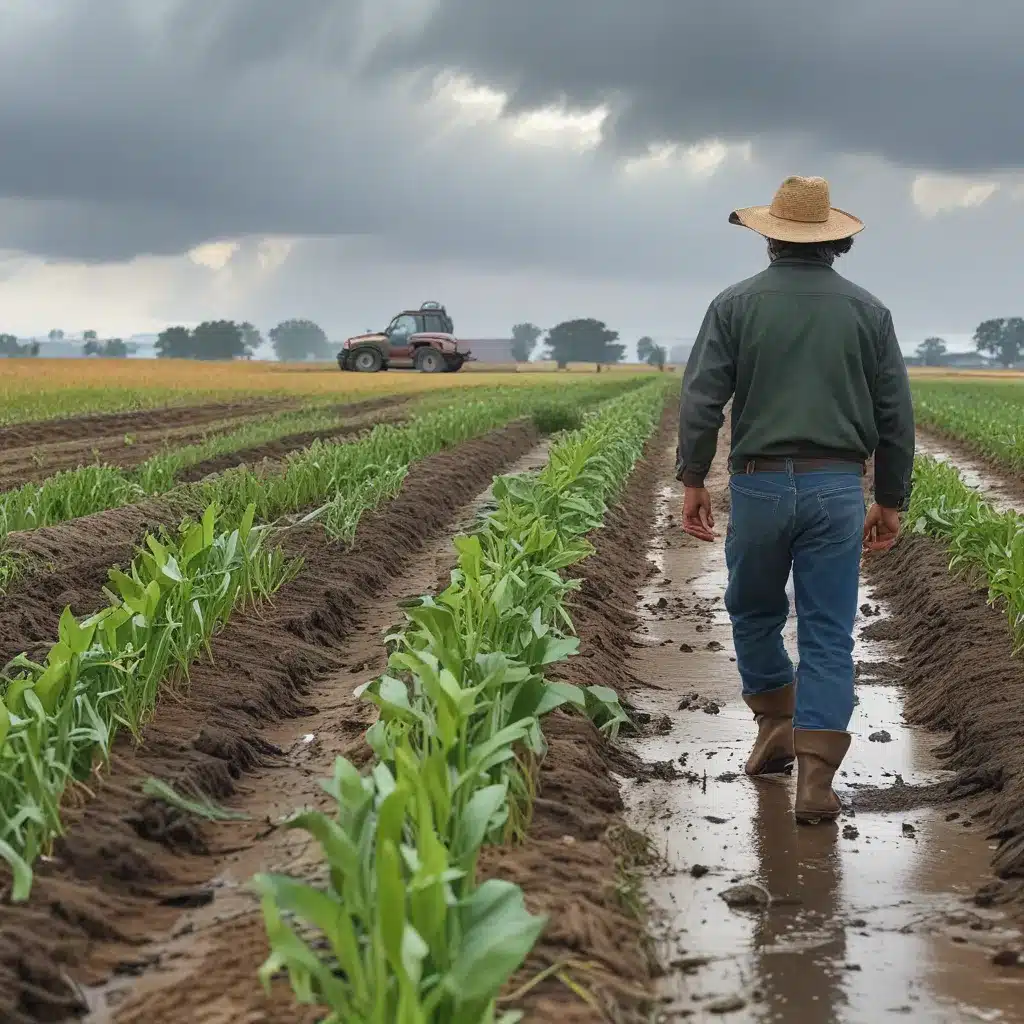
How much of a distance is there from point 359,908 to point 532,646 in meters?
2.10

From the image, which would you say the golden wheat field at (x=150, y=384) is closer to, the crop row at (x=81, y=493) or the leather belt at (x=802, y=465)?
the crop row at (x=81, y=493)

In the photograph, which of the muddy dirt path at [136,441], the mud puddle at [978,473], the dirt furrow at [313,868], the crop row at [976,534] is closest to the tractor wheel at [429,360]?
the muddy dirt path at [136,441]

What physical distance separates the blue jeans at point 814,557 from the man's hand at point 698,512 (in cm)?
14

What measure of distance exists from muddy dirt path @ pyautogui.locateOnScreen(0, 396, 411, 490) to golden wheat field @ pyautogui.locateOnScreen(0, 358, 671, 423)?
51.1 inches

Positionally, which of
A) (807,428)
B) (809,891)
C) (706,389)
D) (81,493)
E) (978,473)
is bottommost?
(809,891)

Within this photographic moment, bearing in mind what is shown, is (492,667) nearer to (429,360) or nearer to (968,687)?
(968,687)

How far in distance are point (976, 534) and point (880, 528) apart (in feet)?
10.8

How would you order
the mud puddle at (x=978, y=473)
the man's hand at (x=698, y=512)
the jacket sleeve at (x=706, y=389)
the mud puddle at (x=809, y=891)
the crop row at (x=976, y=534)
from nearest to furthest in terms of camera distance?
the mud puddle at (x=809, y=891) → the jacket sleeve at (x=706, y=389) → the man's hand at (x=698, y=512) → the crop row at (x=976, y=534) → the mud puddle at (x=978, y=473)

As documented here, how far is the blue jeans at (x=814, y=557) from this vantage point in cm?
471

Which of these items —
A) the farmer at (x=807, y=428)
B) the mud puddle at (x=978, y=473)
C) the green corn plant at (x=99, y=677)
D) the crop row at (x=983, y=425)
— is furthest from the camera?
the crop row at (x=983, y=425)

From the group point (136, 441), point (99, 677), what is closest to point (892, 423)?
point (99, 677)

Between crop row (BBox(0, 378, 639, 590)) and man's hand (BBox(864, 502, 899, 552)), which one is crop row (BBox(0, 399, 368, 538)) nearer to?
crop row (BBox(0, 378, 639, 590))

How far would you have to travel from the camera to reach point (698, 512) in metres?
5.02

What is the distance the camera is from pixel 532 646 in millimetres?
4777
